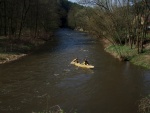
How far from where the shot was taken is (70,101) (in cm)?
2208

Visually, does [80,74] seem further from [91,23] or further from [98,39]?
[98,39]

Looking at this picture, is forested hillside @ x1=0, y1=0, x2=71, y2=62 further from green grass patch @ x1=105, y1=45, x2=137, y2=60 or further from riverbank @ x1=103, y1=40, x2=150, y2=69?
riverbank @ x1=103, y1=40, x2=150, y2=69

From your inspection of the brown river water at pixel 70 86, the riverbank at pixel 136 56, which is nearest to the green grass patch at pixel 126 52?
the riverbank at pixel 136 56

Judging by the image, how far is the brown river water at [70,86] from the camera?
20875 mm

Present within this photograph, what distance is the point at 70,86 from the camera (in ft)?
86.7

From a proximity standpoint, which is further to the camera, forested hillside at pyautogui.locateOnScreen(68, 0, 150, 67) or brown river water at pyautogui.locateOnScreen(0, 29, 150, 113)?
forested hillside at pyautogui.locateOnScreen(68, 0, 150, 67)

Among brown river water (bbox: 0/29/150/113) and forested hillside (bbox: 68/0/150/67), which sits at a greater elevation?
forested hillside (bbox: 68/0/150/67)

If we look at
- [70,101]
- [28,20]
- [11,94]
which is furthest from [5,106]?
[28,20]

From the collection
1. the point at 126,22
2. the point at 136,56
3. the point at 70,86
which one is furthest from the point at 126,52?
the point at 70,86

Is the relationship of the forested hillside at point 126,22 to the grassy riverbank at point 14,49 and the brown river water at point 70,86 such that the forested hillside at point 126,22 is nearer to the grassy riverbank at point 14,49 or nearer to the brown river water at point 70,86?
the brown river water at point 70,86

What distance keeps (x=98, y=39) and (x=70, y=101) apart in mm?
50360

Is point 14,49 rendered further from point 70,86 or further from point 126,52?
point 70,86

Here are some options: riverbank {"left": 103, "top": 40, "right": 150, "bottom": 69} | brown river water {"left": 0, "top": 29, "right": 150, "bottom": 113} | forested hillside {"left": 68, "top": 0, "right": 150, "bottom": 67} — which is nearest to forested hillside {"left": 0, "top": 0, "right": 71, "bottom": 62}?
brown river water {"left": 0, "top": 29, "right": 150, "bottom": 113}

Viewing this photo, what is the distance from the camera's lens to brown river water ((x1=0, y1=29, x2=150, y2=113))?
20875 mm
